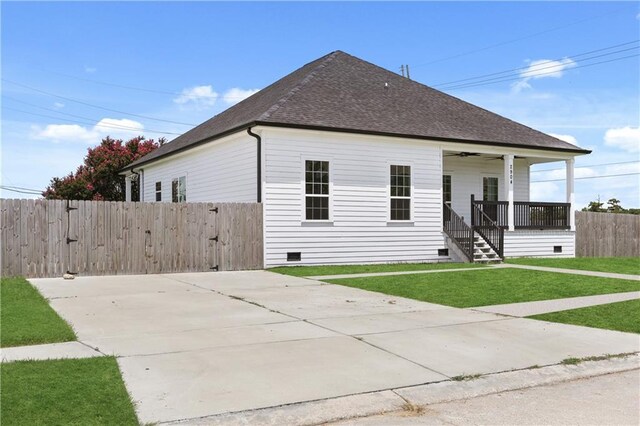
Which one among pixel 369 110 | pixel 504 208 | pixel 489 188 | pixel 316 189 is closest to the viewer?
pixel 316 189

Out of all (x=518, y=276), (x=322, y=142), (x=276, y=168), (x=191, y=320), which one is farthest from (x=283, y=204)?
(x=191, y=320)

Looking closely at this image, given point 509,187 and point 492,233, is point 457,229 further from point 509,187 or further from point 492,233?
point 509,187

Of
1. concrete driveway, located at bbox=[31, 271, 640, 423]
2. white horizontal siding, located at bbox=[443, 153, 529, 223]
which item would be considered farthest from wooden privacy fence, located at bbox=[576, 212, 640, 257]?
concrete driveway, located at bbox=[31, 271, 640, 423]

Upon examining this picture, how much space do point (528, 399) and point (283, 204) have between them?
12.8m

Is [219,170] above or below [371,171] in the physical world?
above

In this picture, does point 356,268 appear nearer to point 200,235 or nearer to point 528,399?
point 200,235

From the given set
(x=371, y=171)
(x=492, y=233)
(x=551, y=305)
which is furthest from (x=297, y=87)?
(x=551, y=305)

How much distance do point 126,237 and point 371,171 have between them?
8.13 metres

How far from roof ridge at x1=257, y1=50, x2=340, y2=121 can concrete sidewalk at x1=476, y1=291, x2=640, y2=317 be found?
9.42 meters

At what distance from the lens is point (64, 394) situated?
4.86m

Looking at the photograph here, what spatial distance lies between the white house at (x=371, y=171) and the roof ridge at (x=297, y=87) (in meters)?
0.07

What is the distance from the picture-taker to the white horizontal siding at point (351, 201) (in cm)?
1756

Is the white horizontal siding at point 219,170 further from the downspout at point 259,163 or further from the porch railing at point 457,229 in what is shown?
the porch railing at point 457,229

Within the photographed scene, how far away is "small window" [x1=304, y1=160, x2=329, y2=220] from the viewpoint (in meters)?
18.1
